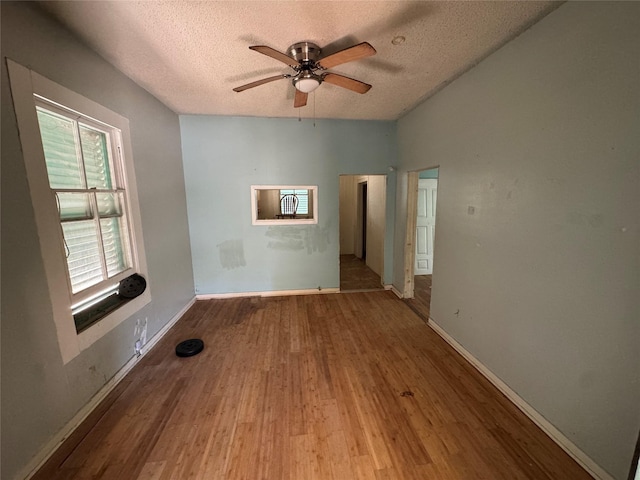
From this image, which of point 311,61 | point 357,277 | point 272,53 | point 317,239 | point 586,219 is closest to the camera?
point 586,219

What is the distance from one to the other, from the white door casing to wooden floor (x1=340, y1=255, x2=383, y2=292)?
0.99m

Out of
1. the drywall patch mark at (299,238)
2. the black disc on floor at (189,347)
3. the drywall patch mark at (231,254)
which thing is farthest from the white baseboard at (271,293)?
the black disc on floor at (189,347)

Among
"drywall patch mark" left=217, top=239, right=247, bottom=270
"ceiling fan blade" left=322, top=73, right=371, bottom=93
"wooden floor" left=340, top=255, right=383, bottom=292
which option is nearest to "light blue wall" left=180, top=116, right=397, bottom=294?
"drywall patch mark" left=217, top=239, right=247, bottom=270

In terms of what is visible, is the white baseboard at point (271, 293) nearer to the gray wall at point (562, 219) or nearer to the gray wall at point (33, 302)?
the gray wall at point (33, 302)

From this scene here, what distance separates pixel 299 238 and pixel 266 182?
3.28 feet

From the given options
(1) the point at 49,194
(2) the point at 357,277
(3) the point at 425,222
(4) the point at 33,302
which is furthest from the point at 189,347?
(3) the point at 425,222

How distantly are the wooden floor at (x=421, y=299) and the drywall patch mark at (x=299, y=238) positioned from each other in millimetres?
1578

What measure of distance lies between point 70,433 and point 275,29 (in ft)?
9.90

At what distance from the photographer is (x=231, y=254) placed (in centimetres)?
379

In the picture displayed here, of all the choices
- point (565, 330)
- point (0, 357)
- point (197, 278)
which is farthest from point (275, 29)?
point (197, 278)

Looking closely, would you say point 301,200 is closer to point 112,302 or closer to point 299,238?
point 299,238

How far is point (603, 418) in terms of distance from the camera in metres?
1.29

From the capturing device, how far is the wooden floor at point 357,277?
425cm

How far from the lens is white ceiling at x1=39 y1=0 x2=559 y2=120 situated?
57.9 inches
